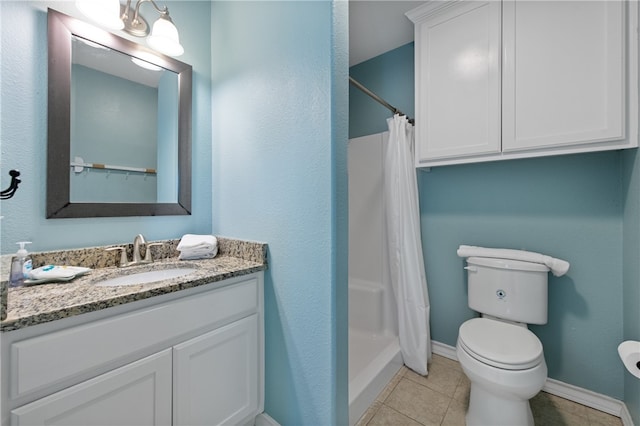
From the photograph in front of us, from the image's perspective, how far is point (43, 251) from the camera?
3.53 feet

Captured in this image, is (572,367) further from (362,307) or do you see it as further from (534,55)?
(534,55)

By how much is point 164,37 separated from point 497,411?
2.45 meters

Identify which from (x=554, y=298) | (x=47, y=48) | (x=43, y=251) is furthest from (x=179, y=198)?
(x=554, y=298)

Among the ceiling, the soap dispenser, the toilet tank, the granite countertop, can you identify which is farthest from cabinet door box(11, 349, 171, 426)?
the ceiling

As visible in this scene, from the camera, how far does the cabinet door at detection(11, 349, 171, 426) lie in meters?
0.71

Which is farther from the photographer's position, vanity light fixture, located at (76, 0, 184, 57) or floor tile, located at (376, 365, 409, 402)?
floor tile, located at (376, 365, 409, 402)

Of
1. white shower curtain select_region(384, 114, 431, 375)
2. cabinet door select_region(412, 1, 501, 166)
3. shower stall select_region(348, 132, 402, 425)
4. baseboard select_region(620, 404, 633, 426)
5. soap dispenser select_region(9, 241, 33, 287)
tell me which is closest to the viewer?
soap dispenser select_region(9, 241, 33, 287)

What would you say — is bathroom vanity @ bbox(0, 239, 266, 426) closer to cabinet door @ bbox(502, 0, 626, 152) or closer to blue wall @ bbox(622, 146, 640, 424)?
cabinet door @ bbox(502, 0, 626, 152)

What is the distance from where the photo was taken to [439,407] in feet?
4.80

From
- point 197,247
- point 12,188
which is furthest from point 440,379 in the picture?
point 12,188

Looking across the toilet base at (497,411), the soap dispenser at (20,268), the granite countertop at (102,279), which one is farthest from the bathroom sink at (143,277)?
the toilet base at (497,411)

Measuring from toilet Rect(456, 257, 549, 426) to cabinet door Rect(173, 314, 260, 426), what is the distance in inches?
42.0

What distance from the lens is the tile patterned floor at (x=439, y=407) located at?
54.2 inches

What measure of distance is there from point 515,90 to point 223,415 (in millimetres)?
2211
